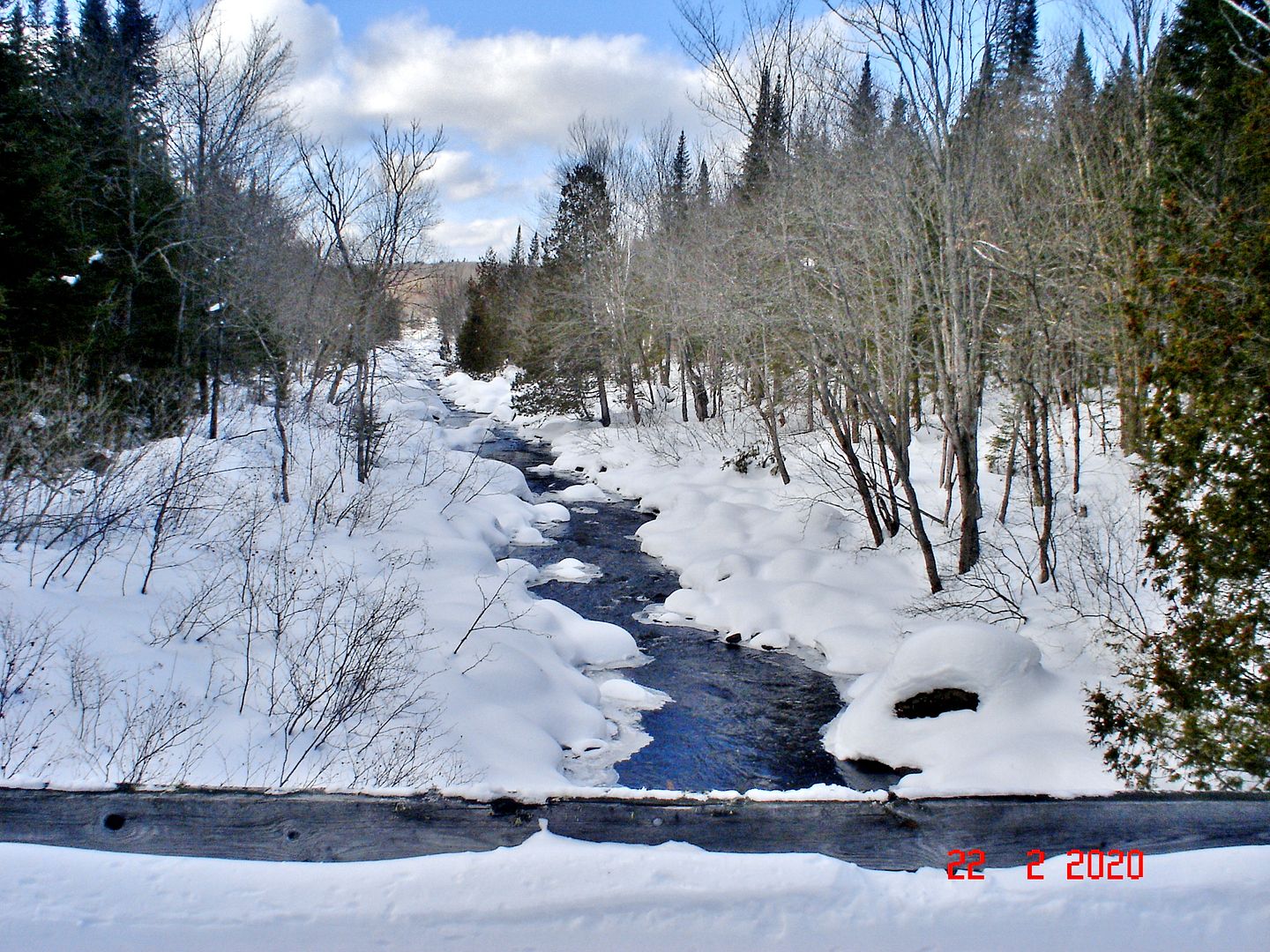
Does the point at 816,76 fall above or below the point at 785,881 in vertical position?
above

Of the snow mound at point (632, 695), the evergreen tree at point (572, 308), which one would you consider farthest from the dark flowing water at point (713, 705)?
the evergreen tree at point (572, 308)

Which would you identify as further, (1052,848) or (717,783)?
(717,783)

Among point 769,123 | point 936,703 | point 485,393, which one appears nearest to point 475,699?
point 936,703

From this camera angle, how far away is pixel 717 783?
8070 mm

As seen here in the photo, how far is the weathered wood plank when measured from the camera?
2.39 meters

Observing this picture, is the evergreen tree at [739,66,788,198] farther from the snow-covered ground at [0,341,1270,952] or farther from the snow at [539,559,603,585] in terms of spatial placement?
the snow at [539,559,603,585]

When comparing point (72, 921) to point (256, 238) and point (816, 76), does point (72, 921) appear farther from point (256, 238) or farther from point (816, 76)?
point (256, 238)

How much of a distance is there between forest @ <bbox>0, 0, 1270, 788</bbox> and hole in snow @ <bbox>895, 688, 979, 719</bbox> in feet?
4.07

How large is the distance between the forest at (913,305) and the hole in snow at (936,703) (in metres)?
1.24

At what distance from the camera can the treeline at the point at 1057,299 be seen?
19.4 feet

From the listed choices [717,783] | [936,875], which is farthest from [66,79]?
[936,875]

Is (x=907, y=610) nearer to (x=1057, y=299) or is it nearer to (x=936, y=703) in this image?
(x=936, y=703)

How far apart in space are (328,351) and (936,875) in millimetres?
17368
